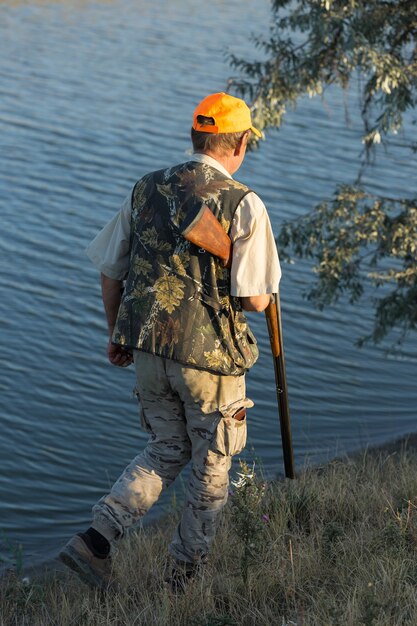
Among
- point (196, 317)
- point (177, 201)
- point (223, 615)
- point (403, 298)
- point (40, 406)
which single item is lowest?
point (40, 406)

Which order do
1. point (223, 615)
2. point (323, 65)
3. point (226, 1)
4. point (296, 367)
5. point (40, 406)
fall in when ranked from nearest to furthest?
point (223, 615)
point (323, 65)
point (40, 406)
point (296, 367)
point (226, 1)

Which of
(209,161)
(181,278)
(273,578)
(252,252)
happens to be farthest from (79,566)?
(209,161)

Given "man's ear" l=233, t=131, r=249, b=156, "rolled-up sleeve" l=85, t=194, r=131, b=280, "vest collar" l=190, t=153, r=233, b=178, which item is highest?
"man's ear" l=233, t=131, r=249, b=156

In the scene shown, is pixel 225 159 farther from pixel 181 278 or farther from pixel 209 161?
pixel 181 278

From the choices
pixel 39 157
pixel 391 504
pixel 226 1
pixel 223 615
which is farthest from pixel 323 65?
pixel 226 1

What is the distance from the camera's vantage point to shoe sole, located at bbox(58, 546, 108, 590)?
4.47 m

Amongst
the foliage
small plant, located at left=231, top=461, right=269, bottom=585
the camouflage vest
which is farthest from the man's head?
the foliage

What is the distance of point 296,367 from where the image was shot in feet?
37.0

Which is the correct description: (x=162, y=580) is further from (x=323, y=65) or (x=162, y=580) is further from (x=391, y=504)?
(x=323, y=65)

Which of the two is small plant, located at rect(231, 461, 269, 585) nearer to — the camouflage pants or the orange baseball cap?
the camouflage pants

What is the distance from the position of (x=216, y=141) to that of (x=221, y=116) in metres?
0.10

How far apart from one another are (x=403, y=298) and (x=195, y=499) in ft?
18.5

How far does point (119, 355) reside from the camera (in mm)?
4715

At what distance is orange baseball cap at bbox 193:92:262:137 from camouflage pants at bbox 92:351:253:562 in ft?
3.09
